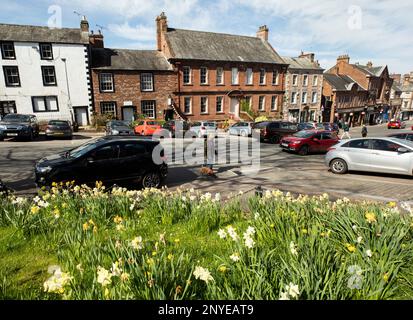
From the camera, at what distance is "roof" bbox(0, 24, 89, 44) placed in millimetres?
24734

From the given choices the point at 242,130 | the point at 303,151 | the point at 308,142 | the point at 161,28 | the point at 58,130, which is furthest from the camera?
the point at 161,28

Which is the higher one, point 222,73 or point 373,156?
point 222,73

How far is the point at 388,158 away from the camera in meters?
10.1

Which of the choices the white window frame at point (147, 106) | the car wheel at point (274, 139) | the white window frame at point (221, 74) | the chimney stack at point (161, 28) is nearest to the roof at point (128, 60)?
the chimney stack at point (161, 28)

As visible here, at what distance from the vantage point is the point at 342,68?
55281 millimetres

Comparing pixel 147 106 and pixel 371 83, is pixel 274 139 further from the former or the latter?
pixel 371 83

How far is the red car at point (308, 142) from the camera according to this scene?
623 inches

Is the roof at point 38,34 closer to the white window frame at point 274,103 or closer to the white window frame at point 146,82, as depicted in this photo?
the white window frame at point 146,82

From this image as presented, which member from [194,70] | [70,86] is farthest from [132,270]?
[194,70]

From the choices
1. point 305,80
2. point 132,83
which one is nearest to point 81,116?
point 132,83

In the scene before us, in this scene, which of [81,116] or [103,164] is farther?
[81,116]

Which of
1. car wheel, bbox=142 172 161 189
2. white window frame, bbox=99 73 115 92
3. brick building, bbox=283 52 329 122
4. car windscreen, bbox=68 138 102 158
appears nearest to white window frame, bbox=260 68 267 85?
brick building, bbox=283 52 329 122

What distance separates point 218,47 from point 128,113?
1513 cm
